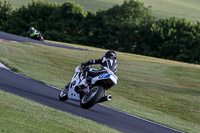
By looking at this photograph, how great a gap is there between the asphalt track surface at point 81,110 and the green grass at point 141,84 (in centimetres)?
109

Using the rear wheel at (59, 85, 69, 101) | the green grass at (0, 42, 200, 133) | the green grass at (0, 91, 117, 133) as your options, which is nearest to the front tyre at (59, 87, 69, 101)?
the rear wheel at (59, 85, 69, 101)

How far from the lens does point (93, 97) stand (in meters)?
11.4

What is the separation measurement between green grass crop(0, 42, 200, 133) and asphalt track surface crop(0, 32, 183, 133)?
109 cm

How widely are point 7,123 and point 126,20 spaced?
6297 centimetres

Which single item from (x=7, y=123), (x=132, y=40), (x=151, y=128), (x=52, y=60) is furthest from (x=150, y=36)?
(x=7, y=123)

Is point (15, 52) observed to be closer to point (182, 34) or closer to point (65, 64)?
point (65, 64)

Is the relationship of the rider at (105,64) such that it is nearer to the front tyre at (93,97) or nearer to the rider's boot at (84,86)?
the rider's boot at (84,86)

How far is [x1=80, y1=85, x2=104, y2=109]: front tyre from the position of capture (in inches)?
446

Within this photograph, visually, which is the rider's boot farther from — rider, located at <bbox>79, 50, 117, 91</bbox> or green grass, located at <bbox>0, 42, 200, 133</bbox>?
green grass, located at <bbox>0, 42, 200, 133</bbox>

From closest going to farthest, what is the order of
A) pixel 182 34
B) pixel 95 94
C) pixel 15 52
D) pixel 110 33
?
pixel 95 94, pixel 15 52, pixel 182 34, pixel 110 33

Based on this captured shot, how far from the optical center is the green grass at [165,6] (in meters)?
98.4

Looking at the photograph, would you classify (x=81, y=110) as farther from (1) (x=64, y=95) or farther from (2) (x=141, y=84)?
(2) (x=141, y=84)

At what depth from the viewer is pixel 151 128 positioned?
1166 centimetres

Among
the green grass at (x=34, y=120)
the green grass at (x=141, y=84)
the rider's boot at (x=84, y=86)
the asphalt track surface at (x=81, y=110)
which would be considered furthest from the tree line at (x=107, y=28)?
the green grass at (x=34, y=120)
